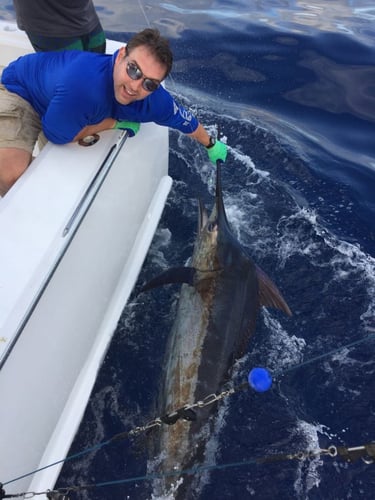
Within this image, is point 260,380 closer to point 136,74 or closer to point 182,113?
point 136,74

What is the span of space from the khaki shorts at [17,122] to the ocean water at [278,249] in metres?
1.23

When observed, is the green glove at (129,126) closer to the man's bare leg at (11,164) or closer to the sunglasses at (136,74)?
the sunglasses at (136,74)

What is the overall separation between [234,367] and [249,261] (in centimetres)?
71

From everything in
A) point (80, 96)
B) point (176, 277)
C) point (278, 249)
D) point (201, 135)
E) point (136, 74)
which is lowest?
point (278, 249)

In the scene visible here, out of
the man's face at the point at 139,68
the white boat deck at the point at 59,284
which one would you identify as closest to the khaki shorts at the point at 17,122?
the white boat deck at the point at 59,284

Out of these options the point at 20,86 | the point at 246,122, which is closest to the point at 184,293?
the point at 20,86

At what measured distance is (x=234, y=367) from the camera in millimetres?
2621

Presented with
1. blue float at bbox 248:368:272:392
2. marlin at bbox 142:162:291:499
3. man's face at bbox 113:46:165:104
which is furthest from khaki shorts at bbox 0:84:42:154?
blue float at bbox 248:368:272:392

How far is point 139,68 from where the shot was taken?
2428 millimetres

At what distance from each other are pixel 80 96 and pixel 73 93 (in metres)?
0.04

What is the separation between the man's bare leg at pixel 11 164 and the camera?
264 cm

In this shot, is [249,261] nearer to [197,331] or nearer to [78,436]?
[197,331]

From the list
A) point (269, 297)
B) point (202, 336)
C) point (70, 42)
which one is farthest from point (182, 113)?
point (202, 336)

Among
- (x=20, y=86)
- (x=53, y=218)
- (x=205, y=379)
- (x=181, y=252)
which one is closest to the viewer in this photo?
(x=53, y=218)
